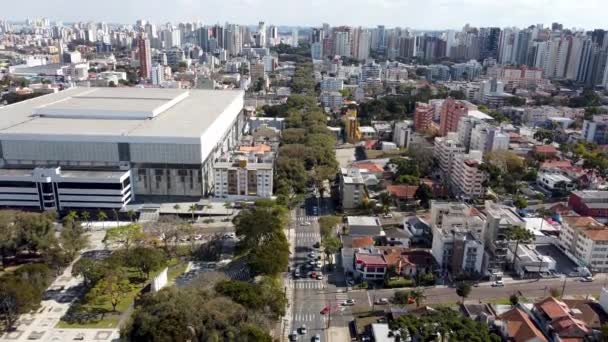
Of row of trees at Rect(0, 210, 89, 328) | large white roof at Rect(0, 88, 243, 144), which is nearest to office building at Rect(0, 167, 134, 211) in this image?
large white roof at Rect(0, 88, 243, 144)

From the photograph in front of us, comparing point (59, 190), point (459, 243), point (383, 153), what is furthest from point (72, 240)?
point (383, 153)

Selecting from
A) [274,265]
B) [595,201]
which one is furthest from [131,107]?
[595,201]

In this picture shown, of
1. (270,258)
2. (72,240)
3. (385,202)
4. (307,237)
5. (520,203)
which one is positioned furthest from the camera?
(520,203)

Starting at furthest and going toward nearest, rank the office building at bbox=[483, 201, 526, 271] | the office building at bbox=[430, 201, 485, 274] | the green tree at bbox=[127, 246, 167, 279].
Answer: the office building at bbox=[483, 201, 526, 271] → the office building at bbox=[430, 201, 485, 274] → the green tree at bbox=[127, 246, 167, 279]

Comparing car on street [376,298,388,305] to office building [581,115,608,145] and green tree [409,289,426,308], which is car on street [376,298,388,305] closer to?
green tree [409,289,426,308]

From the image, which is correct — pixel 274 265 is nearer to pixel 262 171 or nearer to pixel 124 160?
pixel 262 171

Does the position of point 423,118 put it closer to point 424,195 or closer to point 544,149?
point 544,149
